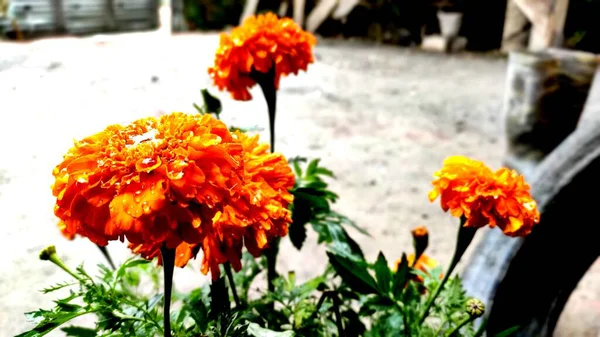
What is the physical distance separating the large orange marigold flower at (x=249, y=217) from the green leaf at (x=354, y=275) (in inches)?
6.4

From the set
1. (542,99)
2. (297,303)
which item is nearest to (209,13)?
(542,99)

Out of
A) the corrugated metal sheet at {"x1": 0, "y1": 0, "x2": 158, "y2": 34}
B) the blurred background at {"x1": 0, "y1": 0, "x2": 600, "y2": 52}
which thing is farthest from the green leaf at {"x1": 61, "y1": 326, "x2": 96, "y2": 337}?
the corrugated metal sheet at {"x1": 0, "y1": 0, "x2": 158, "y2": 34}

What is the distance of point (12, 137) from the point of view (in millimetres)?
551

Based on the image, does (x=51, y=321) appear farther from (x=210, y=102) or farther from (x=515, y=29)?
(x=515, y=29)

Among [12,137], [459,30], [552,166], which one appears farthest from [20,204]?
[459,30]

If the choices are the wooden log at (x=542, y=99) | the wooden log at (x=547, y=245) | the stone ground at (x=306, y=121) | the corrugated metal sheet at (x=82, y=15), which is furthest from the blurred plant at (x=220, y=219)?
the corrugated metal sheet at (x=82, y=15)

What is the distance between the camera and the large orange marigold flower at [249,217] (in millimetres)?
382

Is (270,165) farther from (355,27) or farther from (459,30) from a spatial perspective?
(355,27)

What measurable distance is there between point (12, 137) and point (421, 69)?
2943 millimetres

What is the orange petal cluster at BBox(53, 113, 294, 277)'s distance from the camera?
12.7 inches

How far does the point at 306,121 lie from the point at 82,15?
2669mm

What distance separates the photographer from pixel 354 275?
594 millimetres

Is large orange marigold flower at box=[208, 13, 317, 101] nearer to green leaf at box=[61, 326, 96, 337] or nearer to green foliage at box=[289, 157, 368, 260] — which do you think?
green foliage at box=[289, 157, 368, 260]

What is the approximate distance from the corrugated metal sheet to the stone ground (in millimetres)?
1708
